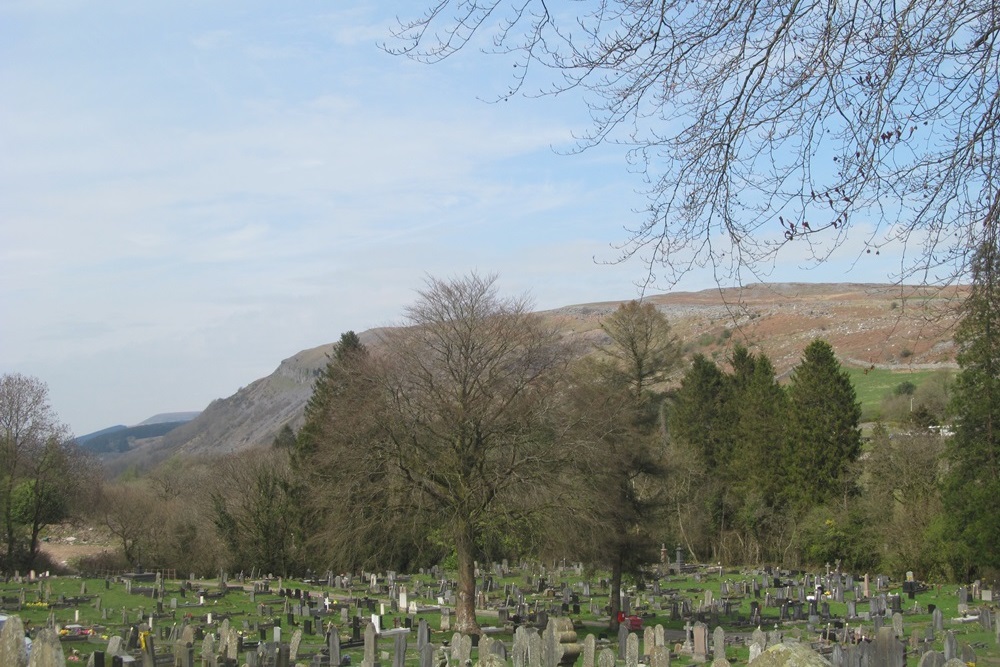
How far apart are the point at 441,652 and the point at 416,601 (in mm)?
13985

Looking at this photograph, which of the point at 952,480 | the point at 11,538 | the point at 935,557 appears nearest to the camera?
the point at 952,480

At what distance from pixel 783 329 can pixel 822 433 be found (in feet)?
260

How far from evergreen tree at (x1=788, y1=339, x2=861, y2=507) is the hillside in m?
3.19

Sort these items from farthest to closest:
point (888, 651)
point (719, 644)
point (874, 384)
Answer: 1. point (874, 384)
2. point (719, 644)
3. point (888, 651)

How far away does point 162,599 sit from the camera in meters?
33.7

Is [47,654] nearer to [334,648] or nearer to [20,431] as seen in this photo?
[334,648]

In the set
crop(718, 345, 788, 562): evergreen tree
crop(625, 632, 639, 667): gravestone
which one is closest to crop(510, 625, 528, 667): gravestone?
crop(625, 632, 639, 667): gravestone

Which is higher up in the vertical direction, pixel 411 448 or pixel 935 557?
pixel 411 448

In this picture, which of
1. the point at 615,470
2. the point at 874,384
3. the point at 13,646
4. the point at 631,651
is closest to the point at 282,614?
the point at 615,470

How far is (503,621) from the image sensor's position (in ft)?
91.2

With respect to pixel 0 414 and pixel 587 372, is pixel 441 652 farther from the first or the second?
pixel 0 414

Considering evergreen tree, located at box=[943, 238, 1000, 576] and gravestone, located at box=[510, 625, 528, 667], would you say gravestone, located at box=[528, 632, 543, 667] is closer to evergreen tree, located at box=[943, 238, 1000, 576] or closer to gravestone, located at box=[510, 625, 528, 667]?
gravestone, located at box=[510, 625, 528, 667]

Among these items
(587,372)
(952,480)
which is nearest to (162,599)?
(587,372)

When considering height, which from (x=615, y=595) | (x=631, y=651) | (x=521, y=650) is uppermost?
(x=521, y=650)
